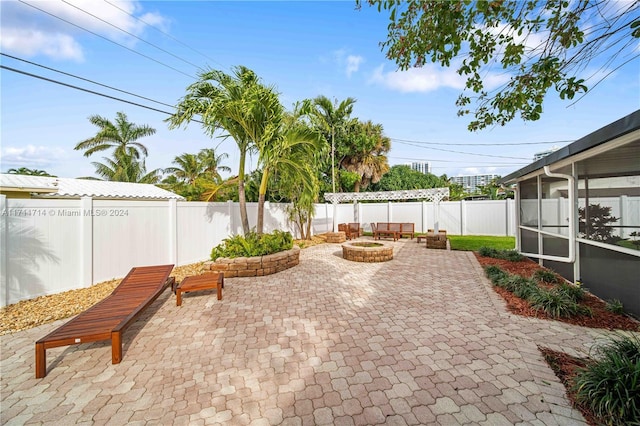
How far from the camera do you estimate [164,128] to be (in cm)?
712

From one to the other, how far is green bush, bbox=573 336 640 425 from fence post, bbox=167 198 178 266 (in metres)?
8.04

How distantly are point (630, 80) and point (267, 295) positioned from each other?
20.4ft

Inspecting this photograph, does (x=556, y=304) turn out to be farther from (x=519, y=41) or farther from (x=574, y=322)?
(x=519, y=41)

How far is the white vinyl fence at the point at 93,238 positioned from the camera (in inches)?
175

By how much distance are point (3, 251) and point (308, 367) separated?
17.8 feet

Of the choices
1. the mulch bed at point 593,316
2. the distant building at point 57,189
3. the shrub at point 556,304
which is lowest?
the mulch bed at point 593,316

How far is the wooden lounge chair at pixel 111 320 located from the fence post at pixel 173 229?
2286mm

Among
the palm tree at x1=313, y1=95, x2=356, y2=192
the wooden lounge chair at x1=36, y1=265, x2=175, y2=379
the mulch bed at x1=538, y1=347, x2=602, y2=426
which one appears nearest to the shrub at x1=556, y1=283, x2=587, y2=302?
the mulch bed at x1=538, y1=347, x2=602, y2=426

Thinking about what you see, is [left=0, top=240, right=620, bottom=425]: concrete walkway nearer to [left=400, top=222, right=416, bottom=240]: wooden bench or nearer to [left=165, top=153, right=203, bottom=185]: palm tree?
[left=400, top=222, right=416, bottom=240]: wooden bench

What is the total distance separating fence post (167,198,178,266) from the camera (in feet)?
23.3

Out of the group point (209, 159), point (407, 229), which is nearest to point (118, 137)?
point (209, 159)

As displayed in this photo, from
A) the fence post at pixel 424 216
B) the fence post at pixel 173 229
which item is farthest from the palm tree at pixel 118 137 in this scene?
the fence post at pixel 424 216

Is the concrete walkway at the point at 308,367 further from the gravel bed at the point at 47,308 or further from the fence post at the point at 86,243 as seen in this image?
the fence post at the point at 86,243

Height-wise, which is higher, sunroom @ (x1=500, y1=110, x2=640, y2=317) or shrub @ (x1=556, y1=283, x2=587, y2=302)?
sunroom @ (x1=500, y1=110, x2=640, y2=317)
